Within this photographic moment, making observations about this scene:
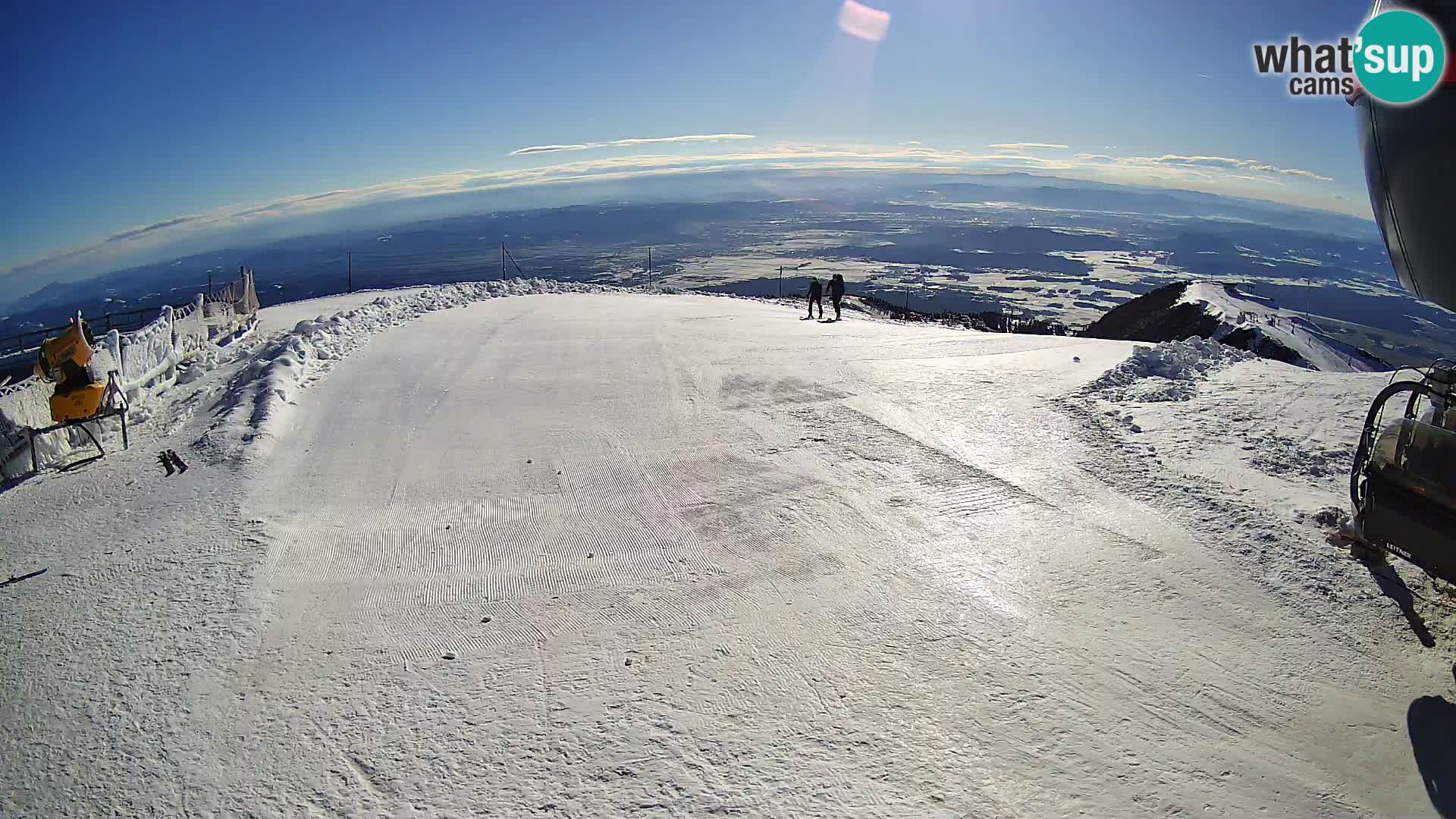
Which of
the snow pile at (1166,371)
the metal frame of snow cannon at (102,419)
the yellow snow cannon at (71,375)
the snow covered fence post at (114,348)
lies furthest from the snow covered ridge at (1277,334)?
the snow covered fence post at (114,348)

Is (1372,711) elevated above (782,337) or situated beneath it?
situated beneath

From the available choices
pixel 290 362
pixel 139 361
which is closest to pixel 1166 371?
pixel 290 362

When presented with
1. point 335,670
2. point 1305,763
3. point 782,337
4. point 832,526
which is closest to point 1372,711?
point 1305,763

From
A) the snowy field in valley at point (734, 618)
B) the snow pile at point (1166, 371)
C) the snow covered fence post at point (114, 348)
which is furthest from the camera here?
the snow covered fence post at point (114, 348)

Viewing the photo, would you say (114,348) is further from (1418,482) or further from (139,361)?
(1418,482)

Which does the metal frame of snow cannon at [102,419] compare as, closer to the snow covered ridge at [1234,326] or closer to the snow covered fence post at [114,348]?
the snow covered fence post at [114,348]

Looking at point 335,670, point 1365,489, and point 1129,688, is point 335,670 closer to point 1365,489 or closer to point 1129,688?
point 1129,688
